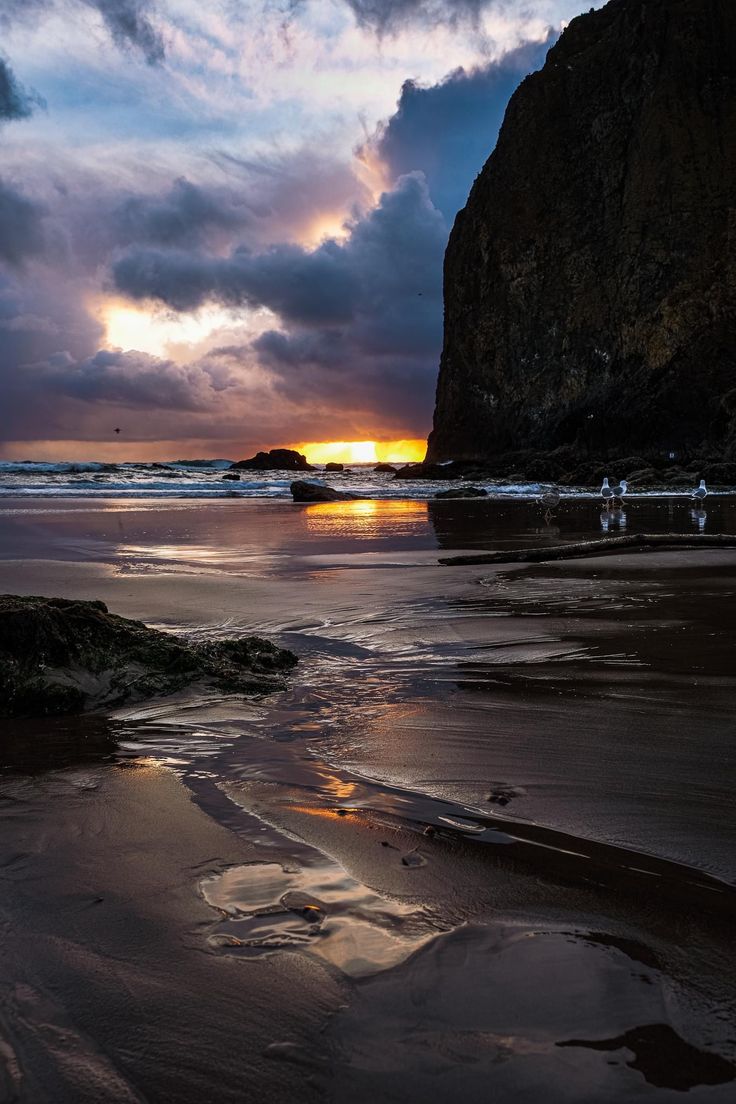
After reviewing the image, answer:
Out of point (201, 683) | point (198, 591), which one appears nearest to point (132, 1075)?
point (201, 683)

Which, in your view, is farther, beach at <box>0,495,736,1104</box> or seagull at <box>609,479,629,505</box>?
seagull at <box>609,479,629,505</box>

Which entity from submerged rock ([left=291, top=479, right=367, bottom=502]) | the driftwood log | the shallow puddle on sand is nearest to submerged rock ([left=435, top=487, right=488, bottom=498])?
submerged rock ([left=291, top=479, right=367, bottom=502])

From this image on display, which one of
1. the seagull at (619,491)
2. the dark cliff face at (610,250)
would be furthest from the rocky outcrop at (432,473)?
the seagull at (619,491)

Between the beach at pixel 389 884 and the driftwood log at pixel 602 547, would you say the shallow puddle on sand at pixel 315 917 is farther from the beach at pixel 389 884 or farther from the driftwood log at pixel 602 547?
the driftwood log at pixel 602 547

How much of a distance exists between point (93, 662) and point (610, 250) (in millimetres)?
46864

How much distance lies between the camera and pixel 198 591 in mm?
6035

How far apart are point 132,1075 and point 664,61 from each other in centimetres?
5428

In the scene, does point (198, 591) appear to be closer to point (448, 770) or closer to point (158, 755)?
point (158, 755)

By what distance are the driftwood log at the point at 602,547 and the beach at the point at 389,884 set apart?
11.4 ft

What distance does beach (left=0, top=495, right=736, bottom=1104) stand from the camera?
1115 millimetres

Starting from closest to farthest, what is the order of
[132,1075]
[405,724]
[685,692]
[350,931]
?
[132,1075] → [350,931] → [405,724] → [685,692]

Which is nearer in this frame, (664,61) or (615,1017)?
(615,1017)

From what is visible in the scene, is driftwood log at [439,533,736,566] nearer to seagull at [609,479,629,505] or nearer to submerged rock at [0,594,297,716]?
submerged rock at [0,594,297,716]

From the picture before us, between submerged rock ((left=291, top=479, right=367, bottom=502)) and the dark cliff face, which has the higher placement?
the dark cliff face
